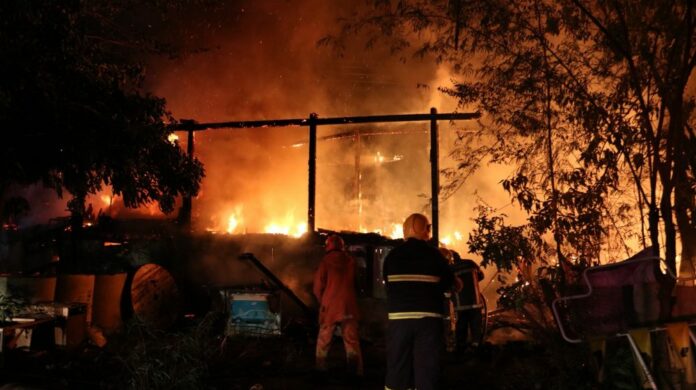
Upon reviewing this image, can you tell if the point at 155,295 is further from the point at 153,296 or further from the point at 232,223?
the point at 232,223

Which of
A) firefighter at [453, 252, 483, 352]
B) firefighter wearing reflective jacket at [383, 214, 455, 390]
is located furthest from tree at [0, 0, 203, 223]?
firefighter at [453, 252, 483, 352]

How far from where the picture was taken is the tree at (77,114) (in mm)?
5746

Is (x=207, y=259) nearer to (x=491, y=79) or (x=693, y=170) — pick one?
(x=491, y=79)

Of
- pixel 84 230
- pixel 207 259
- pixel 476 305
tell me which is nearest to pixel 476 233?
pixel 476 305

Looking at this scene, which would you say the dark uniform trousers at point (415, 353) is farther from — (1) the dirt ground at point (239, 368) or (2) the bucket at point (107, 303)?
(2) the bucket at point (107, 303)

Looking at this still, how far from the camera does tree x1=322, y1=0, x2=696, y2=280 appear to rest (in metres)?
6.18

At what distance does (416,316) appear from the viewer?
Answer: 4.77 meters

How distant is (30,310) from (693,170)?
31.1 ft

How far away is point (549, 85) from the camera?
6.78 meters

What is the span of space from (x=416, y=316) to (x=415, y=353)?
12.9 inches

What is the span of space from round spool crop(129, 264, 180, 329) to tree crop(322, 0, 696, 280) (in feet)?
20.9

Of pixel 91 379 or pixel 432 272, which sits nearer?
pixel 432 272

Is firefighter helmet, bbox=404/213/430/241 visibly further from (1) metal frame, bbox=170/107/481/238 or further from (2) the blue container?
(2) the blue container

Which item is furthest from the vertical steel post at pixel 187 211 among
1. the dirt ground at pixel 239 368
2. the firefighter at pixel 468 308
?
the firefighter at pixel 468 308
